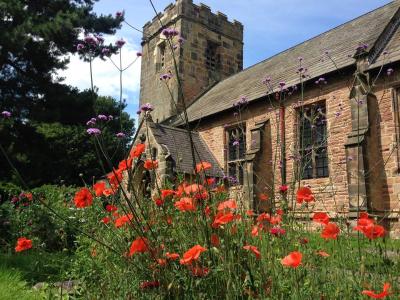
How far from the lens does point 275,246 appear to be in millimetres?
2965

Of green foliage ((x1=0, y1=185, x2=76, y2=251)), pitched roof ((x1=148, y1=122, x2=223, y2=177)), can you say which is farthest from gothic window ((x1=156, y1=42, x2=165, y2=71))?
green foliage ((x1=0, y1=185, x2=76, y2=251))

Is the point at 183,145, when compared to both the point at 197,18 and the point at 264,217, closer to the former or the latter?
the point at 197,18

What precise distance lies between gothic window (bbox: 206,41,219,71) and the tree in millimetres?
6294

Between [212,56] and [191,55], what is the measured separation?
2.22m

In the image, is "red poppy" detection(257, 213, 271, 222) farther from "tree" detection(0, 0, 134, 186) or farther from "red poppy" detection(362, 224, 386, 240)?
"tree" detection(0, 0, 134, 186)

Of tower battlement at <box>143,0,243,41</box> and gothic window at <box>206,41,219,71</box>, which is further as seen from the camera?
gothic window at <box>206,41,219,71</box>

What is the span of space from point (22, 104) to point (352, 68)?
1500cm

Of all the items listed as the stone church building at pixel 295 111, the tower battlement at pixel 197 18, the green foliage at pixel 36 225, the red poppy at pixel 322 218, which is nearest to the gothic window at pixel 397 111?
the stone church building at pixel 295 111

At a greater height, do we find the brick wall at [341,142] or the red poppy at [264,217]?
the brick wall at [341,142]

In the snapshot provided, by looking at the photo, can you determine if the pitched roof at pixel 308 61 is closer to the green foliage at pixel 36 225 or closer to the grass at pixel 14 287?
the green foliage at pixel 36 225

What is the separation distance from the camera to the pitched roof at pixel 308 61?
43.6 ft

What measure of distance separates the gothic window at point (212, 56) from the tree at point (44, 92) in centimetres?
629

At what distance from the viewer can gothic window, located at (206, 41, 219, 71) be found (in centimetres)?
2481

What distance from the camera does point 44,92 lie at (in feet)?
64.0
